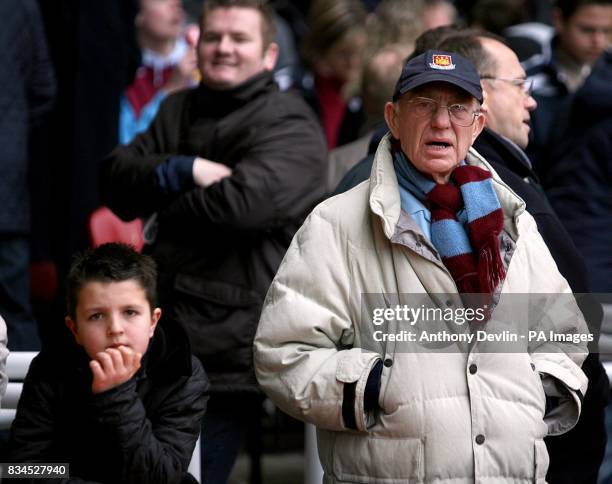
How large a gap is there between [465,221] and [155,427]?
3.62ft

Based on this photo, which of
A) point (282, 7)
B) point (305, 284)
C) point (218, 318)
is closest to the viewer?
point (305, 284)

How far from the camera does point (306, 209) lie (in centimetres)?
521

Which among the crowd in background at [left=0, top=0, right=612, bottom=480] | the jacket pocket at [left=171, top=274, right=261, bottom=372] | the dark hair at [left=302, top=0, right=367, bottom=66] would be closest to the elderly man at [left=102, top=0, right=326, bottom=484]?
the jacket pocket at [left=171, top=274, right=261, bottom=372]

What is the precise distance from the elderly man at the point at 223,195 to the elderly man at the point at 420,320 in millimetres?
1135

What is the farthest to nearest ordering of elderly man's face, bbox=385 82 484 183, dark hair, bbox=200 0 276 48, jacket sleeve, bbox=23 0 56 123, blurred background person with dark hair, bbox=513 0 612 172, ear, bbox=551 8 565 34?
1. ear, bbox=551 8 565 34
2. blurred background person with dark hair, bbox=513 0 612 172
3. jacket sleeve, bbox=23 0 56 123
4. dark hair, bbox=200 0 276 48
5. elderly man's face, bbox=385 82 484 183

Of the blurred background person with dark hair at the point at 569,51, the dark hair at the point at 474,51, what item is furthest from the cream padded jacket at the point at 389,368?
the blurred background person with dark hair at the point at 569,51

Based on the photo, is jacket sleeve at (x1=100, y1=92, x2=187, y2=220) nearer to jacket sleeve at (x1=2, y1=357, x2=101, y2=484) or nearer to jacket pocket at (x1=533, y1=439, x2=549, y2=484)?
jacket sleeve at (x1=2, y1=357, x2=101, y2=484)

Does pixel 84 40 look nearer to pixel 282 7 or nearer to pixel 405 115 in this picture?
pixel 282 7

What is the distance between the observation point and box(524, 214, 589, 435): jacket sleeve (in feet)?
12.6

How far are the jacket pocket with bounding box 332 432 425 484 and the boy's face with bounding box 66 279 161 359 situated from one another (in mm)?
708

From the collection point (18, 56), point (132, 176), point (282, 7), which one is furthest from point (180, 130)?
point (282, 7)

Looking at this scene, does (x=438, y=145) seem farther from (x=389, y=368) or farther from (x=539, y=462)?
(x=539, y=462)

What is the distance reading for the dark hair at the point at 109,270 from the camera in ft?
13.2

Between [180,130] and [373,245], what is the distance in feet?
5.77
